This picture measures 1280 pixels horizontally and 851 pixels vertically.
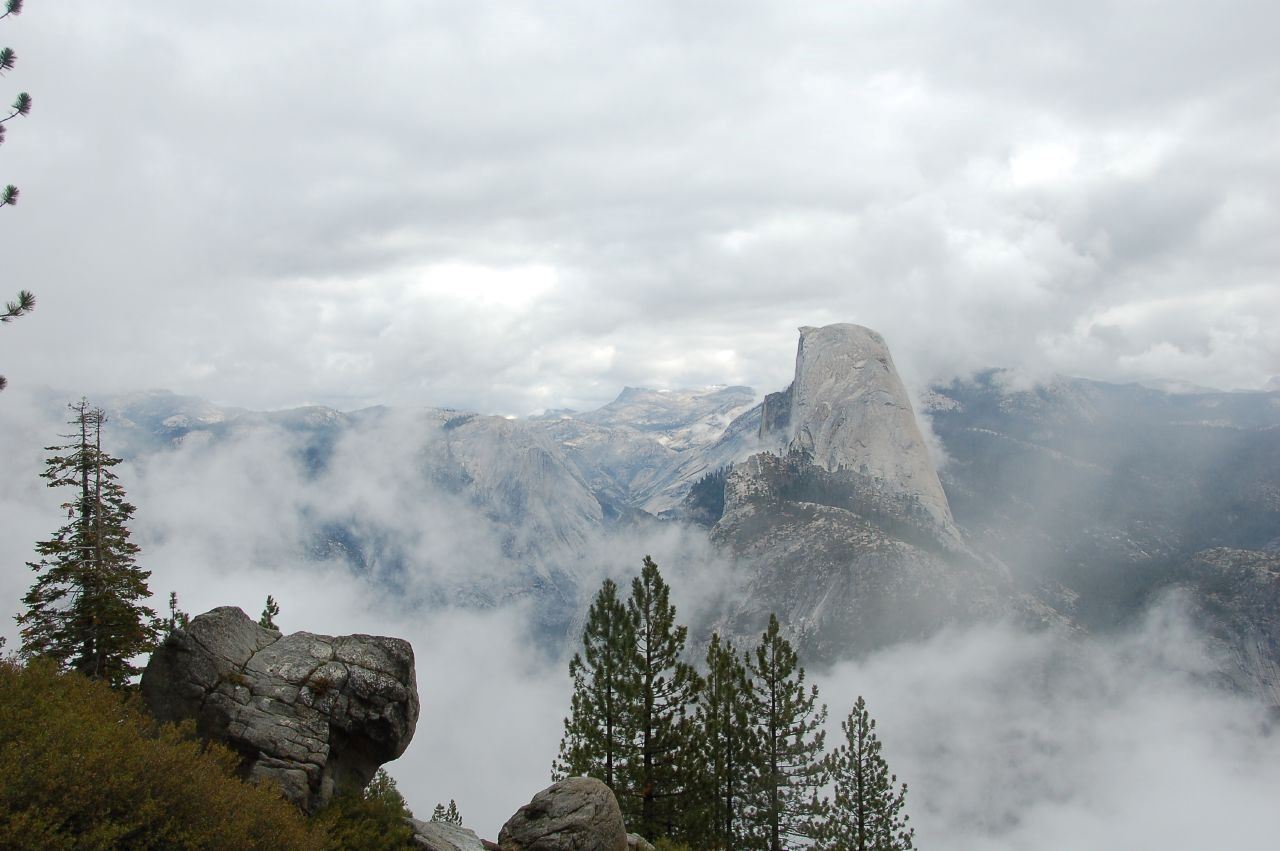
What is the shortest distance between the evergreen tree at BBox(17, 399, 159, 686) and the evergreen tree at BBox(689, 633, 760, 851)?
82.8ft

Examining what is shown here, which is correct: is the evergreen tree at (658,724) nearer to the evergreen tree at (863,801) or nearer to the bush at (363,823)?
the evergreen tree at (863,801)

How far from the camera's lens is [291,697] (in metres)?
21.2

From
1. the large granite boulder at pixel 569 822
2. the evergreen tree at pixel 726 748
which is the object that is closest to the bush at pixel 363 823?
the large granite boulder at pixel 569 822

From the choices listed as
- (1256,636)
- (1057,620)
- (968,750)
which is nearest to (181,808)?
(968,750)

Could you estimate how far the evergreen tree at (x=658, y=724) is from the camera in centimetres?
3531

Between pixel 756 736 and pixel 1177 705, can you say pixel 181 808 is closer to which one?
pixel 756 736

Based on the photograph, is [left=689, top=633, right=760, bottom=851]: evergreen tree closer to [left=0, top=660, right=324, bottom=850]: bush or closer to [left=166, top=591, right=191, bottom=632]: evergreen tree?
[left=166, top=591, right=191, bottom=632]: evergreen tree

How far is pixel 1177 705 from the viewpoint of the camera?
17812cm

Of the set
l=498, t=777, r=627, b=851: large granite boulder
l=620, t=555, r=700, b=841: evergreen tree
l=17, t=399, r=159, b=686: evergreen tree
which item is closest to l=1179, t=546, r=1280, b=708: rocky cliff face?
l=620, t=555, r=700, b=841: evergreen tree

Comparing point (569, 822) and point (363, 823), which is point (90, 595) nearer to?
point (363, 823)

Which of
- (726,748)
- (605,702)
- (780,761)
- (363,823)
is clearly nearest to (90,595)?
(363,823)

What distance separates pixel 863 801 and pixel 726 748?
920cm

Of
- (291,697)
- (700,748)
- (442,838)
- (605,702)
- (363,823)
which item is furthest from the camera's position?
(700,748)

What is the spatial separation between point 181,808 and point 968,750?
15007cm
